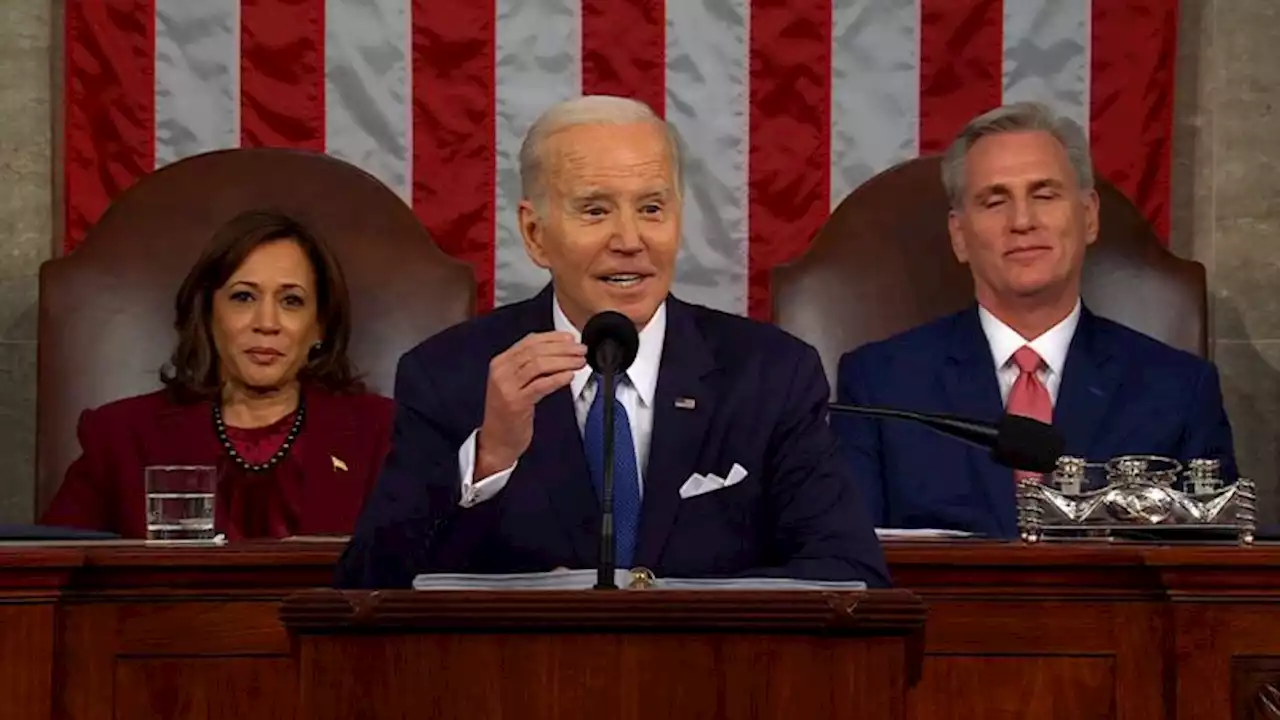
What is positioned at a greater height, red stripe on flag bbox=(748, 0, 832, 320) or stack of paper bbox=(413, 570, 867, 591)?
red stripe on flag bbox=(748, 0, 832, 320)

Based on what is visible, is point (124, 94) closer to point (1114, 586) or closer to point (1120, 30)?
point (1120, 30)

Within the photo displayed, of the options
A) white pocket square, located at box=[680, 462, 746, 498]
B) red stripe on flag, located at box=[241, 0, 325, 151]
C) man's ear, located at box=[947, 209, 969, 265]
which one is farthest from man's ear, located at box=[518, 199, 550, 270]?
red stripe on flag, located at box=[241, 0, 325, 151]

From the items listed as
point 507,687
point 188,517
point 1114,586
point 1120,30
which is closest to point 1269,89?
point 1120,30

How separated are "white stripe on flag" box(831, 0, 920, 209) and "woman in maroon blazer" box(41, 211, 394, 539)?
1331 mm

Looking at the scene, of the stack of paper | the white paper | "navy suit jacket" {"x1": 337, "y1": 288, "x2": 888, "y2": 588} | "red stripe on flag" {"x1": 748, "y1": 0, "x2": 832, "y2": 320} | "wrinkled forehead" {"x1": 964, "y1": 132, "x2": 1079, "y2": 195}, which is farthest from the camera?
"red stripe on flag" {"x1": 748, "y1": 0, "x2": 832, "y2": 320}

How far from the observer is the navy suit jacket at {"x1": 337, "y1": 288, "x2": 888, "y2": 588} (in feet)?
9.90

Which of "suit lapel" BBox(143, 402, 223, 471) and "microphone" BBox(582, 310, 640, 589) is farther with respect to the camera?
"suit lapel" BBox(143, 402, 223, 471)

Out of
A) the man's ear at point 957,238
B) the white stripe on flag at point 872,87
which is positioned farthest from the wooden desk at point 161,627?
the white stripe on flag at point 872,87

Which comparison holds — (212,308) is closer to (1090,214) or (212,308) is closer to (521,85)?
(521,85)

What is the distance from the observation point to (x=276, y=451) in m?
4.25

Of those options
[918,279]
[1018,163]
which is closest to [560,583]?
[1018,163]

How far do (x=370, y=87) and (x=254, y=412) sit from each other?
1.10m

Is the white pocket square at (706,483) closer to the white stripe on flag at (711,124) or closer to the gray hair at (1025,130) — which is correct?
the gray hair at (1025,130)

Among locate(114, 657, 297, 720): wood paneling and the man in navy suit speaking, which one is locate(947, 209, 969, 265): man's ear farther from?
locate(114, 657, 297, 720): wood paneling
